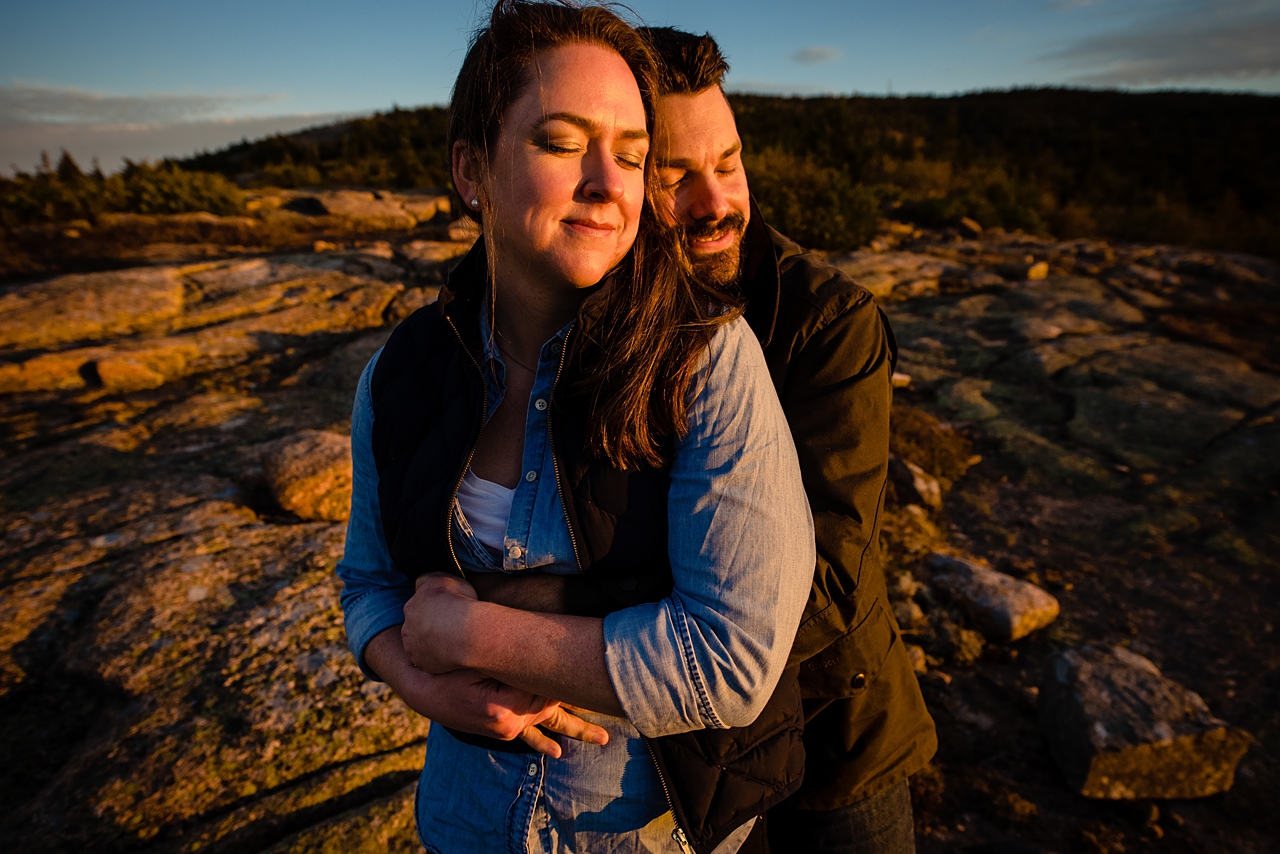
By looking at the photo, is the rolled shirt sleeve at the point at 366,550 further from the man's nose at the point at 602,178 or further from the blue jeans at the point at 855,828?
the blue jeans at the point at 855,828

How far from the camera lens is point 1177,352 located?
610 cm

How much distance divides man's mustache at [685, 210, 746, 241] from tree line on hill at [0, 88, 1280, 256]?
18.4ft

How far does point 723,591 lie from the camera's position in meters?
0.93

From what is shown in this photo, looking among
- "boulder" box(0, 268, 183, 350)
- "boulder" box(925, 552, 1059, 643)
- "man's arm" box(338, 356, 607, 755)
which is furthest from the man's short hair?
"boulder" box(0, 268, 183, 350)

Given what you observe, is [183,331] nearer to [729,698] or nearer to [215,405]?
[215,405]

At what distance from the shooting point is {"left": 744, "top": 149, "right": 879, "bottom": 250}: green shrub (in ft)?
31.1

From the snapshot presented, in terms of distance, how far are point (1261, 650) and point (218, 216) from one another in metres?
13.5

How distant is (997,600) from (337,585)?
129 inches

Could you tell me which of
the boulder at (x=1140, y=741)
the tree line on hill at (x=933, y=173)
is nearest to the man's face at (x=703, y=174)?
the boulder at (x=1140, y=741)

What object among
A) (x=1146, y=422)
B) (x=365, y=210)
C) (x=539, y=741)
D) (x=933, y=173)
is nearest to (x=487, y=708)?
(x=539, y=741)

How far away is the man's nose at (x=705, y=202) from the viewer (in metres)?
1.64

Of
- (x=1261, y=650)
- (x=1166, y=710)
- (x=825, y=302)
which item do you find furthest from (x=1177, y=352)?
(x=825, y=302)

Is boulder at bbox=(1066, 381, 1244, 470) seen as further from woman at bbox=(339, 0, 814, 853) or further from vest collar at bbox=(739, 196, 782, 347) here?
woman at bbox=(339, 0, 814, 853)

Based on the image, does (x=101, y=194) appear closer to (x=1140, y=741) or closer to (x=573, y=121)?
(x=573, y=121)
